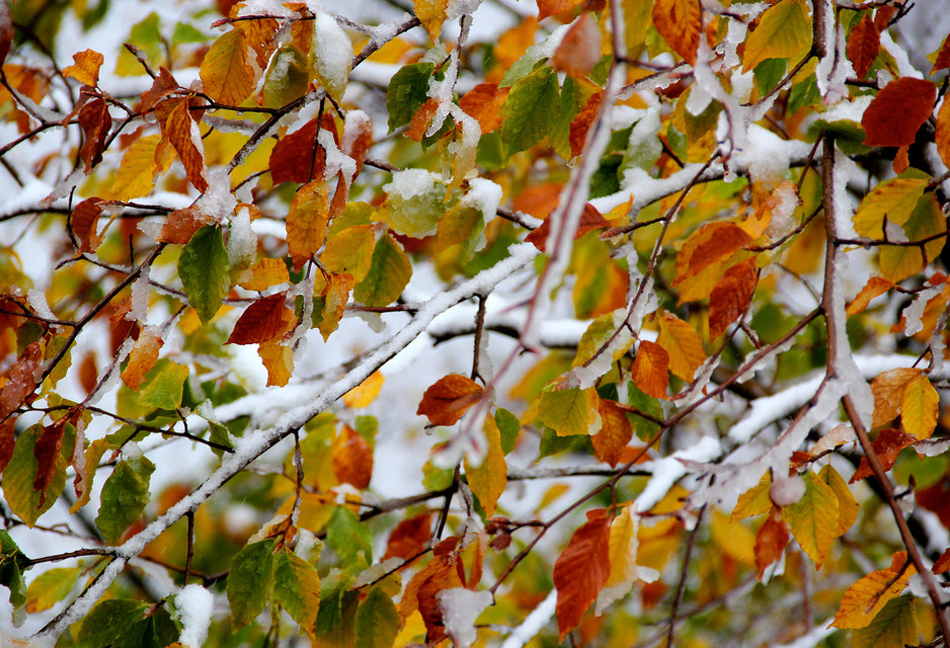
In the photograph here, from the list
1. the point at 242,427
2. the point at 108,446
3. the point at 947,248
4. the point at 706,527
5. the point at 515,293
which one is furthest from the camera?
the point at 706,527

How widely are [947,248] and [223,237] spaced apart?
3.20 ft

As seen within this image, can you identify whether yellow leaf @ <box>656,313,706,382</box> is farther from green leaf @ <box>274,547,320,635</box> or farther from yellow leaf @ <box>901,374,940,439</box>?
green leaf @ <box>274,547,320,635</box>

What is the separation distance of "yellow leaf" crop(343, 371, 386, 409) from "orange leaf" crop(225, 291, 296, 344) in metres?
0.45

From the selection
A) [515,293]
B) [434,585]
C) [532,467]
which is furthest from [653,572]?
[515,293]

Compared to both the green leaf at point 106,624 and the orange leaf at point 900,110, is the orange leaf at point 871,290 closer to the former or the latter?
the orange leaf at point 900,110

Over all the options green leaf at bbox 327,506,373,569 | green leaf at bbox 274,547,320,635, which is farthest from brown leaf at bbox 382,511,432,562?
green leaf at bbox 274,547,320,635

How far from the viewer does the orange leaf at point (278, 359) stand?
0.53 m

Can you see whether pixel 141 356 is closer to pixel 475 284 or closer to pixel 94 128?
pixel 94 128

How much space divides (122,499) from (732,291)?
59 centimetres

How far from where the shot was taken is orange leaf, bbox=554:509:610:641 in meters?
0.45

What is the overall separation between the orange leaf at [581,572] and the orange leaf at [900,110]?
38 centimetres

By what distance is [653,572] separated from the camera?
18.6 inches

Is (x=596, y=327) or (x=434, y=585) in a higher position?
(x=596, y=327)

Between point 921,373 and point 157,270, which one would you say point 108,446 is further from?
point 157,270
